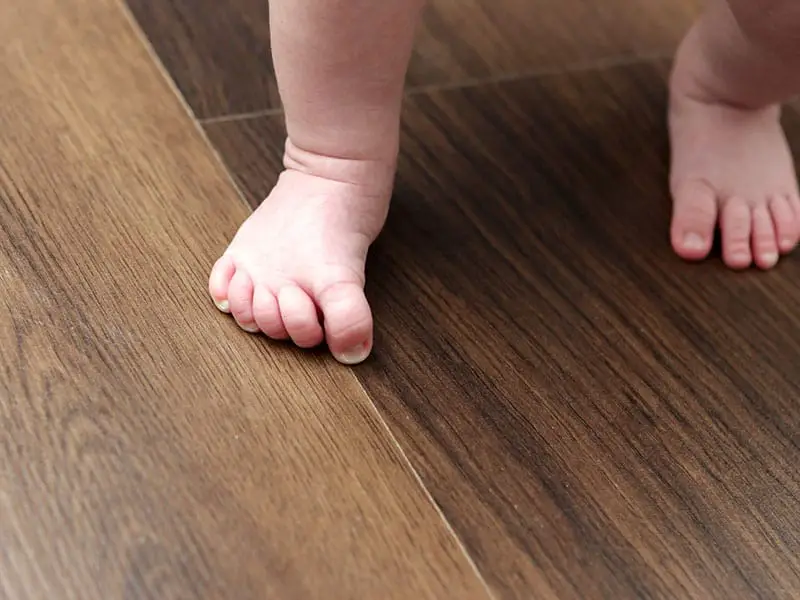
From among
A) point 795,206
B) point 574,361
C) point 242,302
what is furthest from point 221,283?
point 795,206

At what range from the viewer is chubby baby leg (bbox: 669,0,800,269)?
720 millimetres

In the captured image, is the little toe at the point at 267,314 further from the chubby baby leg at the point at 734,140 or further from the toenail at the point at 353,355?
the chubby baby leg at the point at 734,140

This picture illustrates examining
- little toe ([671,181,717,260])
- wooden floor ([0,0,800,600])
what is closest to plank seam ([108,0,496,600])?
wooden floor ([0,0,800,600])

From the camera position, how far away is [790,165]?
79 centimetres

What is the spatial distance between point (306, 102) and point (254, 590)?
31 cm

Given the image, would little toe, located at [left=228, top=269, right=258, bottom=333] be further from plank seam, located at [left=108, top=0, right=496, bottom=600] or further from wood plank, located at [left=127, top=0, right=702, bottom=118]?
wood plank, located at [left=127, top=0, right=702, bottom=118]

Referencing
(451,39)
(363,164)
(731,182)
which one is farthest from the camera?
(451,39)

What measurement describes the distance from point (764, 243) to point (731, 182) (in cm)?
6

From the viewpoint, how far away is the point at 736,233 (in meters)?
0.73

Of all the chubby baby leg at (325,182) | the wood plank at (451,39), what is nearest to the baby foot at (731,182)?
the wood plank at (451,39)

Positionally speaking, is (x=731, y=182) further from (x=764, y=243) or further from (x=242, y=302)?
(x=242, y=302)

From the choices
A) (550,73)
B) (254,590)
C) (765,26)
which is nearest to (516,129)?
(550,73)

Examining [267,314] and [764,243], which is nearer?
[267,314]

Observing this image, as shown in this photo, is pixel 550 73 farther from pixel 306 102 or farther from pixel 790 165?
pixel 306 102
